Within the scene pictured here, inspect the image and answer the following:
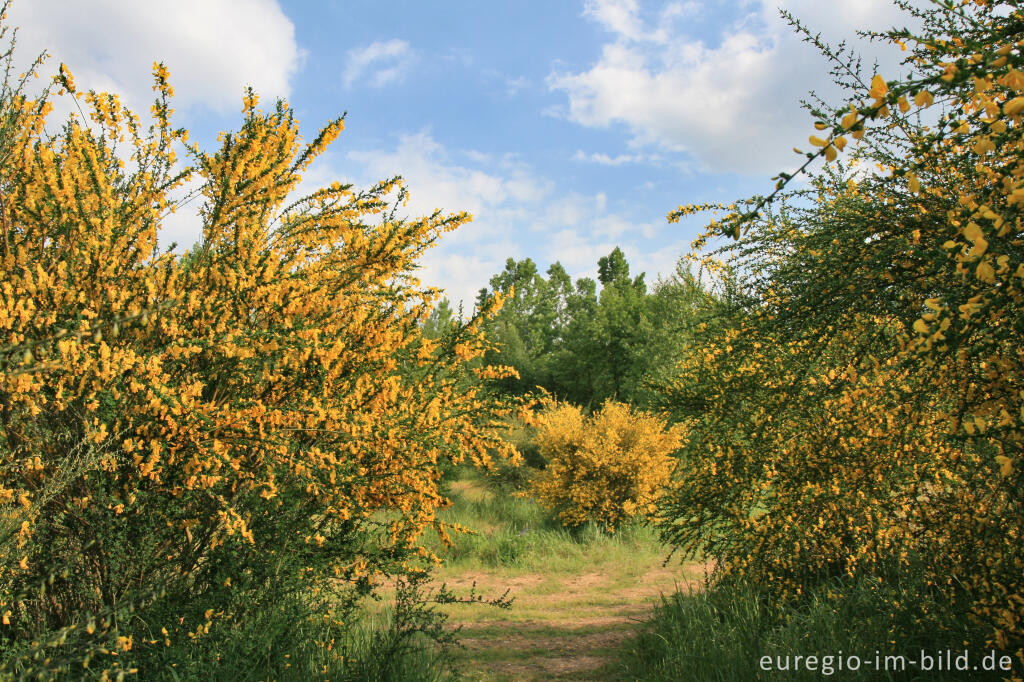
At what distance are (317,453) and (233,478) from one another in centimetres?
55

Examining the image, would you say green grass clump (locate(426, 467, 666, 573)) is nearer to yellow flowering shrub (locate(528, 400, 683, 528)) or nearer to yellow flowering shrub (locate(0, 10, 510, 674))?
yellow flowering shrub (locate(528, 400, 683, 528))

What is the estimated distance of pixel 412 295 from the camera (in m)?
4.18

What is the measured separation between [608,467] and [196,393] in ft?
29.3

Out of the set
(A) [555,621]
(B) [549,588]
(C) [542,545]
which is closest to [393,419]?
(A) [555,621]

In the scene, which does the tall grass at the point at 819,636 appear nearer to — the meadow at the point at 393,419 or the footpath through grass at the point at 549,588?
the meadow at the point at 393,419

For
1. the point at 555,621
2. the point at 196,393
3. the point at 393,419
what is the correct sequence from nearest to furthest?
the point at 196,393 → the point at 393,419 → the point at 555,621

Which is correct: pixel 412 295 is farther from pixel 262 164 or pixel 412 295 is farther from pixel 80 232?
pixel 80 232

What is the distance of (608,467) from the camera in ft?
35.6

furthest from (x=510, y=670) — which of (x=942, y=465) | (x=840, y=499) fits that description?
(x=942, y=465)

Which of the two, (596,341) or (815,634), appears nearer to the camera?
(815,634)

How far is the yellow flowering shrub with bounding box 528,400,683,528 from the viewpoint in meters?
10.8

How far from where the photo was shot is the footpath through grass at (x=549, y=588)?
543 cm

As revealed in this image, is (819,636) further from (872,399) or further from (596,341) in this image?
(596,341)

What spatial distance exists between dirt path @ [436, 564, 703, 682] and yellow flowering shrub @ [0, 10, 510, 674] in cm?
214
